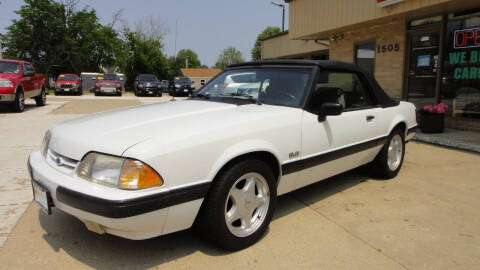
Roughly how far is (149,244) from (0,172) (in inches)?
113

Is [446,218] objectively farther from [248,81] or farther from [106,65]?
[106,65]

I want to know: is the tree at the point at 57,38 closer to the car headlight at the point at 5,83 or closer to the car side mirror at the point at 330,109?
the car headlight at the point at 5,83

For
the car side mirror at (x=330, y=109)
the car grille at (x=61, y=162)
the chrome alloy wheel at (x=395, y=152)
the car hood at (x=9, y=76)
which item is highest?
the car hood at (x=9, y=76)

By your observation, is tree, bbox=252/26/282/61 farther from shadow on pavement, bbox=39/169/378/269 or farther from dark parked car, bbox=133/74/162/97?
shadow on pavement, bbox=39/169/378/269

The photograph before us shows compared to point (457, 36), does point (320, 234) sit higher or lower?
lower

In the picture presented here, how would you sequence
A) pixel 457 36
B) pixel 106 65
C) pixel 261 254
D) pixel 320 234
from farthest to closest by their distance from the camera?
pixel 106 65, pixel 457 36, pixel 320 234, pixel 261 254

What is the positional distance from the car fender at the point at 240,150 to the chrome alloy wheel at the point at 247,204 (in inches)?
7.0

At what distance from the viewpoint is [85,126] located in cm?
249

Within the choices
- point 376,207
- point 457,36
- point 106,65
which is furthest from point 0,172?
point 106,65

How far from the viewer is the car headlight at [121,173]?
195cm

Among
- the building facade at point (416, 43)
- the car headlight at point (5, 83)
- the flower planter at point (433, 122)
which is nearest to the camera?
the flower planter at point (433, 122)

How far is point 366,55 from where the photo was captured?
10.8m

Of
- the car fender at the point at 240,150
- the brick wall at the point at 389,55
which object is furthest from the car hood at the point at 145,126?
the brick wall at the point at 389,55

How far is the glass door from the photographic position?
8258 mm
